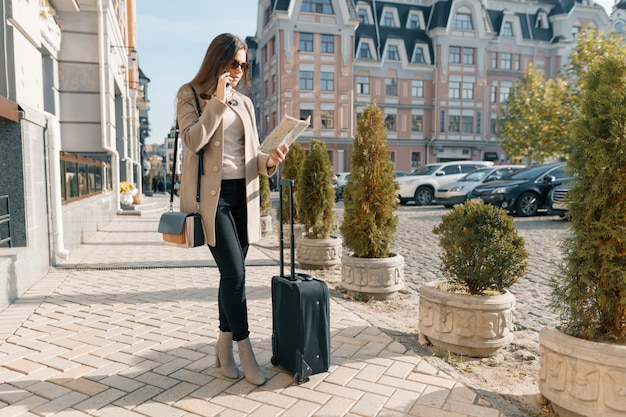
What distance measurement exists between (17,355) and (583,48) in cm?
2653

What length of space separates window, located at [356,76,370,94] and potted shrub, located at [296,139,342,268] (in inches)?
1371

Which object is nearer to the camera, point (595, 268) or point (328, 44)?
point (595, 268)

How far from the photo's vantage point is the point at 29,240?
18.7ft

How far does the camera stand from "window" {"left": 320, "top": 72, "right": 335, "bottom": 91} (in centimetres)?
3909

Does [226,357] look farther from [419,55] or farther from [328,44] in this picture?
[419,55]

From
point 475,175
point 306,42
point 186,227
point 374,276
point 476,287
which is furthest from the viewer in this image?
point 306,42

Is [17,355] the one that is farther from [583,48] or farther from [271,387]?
[583,48]

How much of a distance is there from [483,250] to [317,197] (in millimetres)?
3883

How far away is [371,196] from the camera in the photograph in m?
5.52

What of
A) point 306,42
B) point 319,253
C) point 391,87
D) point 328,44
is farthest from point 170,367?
point 391,87

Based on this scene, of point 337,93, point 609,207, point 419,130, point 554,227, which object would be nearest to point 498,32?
point 419,130

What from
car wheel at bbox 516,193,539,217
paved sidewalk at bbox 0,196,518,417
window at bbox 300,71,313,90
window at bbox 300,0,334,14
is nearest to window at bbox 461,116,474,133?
window at bbox 300,71,313,90

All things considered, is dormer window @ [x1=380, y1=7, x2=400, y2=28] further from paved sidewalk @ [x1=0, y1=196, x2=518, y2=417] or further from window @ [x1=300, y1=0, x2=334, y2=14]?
paved sidewalk @ [x1=0, y1=196, x2=518, y2=417]

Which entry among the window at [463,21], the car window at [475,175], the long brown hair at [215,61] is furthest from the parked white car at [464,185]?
the window at [463,21]
